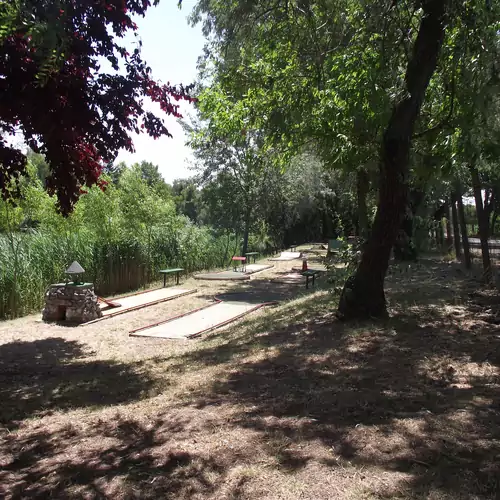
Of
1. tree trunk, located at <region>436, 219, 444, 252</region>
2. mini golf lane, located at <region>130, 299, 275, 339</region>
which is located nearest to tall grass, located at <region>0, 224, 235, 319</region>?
mini golf lane, located at <region>130, 299, 275, 339</region>

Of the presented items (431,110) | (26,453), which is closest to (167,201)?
(431,110)

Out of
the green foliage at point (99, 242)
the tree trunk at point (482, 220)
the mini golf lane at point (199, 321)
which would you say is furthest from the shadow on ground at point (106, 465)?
the tree trunk at point (482, 220)

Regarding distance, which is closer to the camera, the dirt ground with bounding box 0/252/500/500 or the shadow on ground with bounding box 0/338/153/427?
the dirt ground with bounding box 0/252/500/500

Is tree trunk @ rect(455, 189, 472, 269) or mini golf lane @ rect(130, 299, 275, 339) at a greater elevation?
tree trunk @ rect(455, 189, 472, 269)

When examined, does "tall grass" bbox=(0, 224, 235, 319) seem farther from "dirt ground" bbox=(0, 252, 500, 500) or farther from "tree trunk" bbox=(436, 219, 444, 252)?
"tree trunk" bbox=(436, 219, 444, 252)

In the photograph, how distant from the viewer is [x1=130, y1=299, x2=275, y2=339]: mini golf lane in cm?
919

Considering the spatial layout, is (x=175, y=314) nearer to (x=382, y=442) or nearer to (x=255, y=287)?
(x=255, y=287)

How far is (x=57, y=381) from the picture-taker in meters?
6.28

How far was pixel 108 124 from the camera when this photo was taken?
6.16 metres

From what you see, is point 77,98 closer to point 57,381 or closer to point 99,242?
point 57,381

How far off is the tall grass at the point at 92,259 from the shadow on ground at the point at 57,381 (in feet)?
11.2

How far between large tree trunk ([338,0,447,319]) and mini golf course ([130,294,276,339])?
11.5 feet

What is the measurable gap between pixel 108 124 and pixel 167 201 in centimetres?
1562

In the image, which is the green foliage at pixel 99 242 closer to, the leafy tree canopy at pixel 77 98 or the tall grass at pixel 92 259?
the tall grass at pixel 92 259
